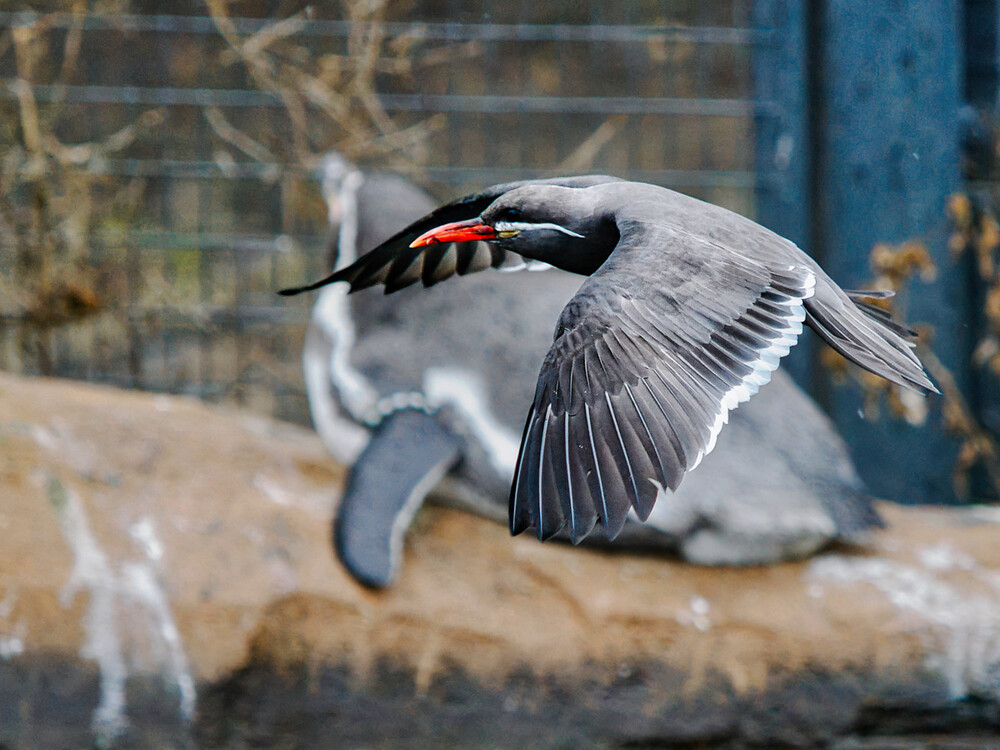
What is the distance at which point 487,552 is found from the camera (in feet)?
7.88

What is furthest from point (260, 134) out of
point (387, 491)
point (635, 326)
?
point (635, 326)

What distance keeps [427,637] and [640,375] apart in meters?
1.18

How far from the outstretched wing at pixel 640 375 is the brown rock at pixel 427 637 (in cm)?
113

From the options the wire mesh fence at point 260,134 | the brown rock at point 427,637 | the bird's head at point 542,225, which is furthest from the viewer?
the wire mesh fence at point 260,134

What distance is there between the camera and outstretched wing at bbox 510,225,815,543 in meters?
1.15

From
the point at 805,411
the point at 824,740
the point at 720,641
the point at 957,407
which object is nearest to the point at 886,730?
the point at 824,740

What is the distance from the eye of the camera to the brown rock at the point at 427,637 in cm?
218

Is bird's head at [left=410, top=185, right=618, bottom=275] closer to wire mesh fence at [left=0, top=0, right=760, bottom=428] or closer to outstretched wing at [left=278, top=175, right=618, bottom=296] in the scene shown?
outstretched wing at [left=278, top=175, right=618, bottom=296]

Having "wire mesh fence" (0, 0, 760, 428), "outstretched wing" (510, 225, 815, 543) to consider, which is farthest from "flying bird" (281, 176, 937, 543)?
"wire mesh fence" (0, 0, 760, 428)

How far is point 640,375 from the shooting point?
3.98 feet

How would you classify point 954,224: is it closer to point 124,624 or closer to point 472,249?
point 472,249

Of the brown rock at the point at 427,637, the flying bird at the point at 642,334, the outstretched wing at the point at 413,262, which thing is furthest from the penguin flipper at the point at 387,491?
the flying bird at the point at 642,334

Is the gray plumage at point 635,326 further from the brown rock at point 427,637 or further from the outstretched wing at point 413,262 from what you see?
the brown rock at point 427,637

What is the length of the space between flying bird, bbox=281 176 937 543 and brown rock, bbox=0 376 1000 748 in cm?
96
